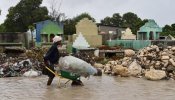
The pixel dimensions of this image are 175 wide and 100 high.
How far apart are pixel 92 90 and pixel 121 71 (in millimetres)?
4522

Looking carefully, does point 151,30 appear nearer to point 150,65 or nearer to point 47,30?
point 47,30

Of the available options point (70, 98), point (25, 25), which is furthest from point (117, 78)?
point (25, 25)

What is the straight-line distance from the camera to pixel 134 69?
58.7 ft

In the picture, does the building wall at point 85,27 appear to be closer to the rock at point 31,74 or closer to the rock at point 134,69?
the rock at point 134,69

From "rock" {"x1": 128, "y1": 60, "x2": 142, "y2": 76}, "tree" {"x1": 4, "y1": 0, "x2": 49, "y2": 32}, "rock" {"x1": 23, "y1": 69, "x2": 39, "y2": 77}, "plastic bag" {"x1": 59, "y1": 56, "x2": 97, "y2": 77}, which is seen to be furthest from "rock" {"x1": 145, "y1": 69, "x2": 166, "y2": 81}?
"tree" {"x1": 4, "y1": 0, "x2": 49, "y2": 32}

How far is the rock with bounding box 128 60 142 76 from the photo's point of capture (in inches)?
698

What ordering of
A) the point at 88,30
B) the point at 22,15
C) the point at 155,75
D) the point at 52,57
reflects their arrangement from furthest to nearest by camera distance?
the point at 22,15 < the point at 88,30 < the point at 155,75 < the point at 52,57

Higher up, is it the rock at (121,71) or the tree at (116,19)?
the tree at (116,19)

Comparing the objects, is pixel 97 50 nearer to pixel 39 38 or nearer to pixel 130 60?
pixel 130 60

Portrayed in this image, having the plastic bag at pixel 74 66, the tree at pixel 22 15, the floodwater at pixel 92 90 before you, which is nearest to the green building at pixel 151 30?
the floodwater at pixel 92 90

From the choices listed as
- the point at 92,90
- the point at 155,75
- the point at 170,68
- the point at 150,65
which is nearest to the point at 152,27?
the point at 150,65

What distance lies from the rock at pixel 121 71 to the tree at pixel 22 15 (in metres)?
43.1

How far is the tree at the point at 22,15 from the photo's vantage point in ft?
199

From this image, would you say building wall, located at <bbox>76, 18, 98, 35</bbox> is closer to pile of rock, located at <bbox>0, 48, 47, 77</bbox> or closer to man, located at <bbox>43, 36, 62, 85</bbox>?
pile of rock, located at <bbox>0, 48, 47, 77</bbox>
